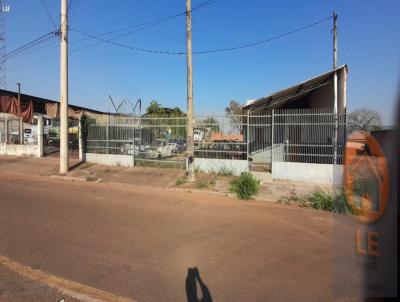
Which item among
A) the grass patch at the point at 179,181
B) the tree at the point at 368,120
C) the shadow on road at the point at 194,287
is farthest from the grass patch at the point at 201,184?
the tree at the point at 368,120

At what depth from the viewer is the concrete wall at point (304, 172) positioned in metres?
13.1

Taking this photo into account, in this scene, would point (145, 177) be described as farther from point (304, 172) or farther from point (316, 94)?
point (316, 94)

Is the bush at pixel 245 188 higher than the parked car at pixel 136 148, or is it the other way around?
the parked car at pixel 136 148

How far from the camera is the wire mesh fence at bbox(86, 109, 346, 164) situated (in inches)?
527

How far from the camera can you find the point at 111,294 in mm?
4031

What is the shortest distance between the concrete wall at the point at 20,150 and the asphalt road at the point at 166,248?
11248mm

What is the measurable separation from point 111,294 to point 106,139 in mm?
14849

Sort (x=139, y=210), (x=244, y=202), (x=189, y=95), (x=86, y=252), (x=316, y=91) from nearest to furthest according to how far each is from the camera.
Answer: (x=86, y=252), (x=139, y=210), (x=244, y=202), (x=189, y=95), (x=316, y=91)

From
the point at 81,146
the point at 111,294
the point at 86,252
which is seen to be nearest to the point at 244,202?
the point at 86,252

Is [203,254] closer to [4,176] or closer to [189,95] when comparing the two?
[189,95]

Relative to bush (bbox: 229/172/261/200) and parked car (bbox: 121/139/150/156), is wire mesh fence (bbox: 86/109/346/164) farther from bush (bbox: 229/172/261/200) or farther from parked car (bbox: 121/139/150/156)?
bush (bbox: 229/172/261/200)

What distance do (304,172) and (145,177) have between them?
6.27 meters

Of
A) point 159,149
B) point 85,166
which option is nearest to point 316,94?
point 159,149
